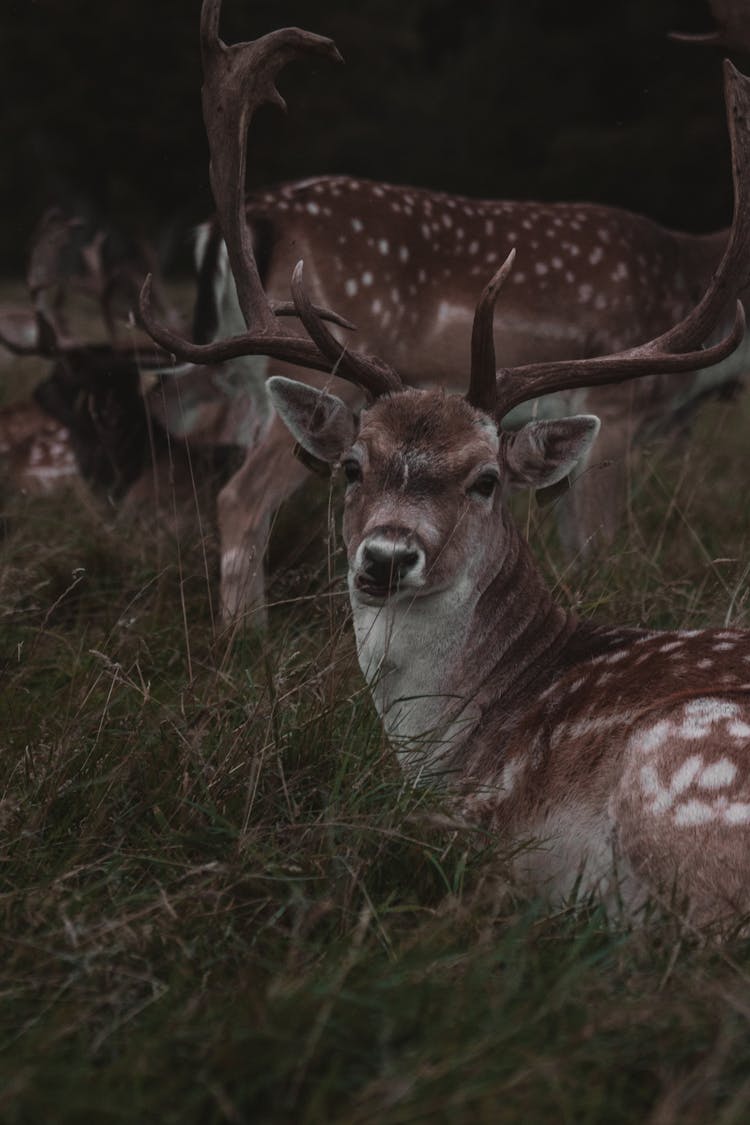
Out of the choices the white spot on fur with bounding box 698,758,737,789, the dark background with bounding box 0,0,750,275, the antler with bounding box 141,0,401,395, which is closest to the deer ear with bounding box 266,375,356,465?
the antler with bounding box 141,0,401,395

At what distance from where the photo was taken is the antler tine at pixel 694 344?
359 centimetres

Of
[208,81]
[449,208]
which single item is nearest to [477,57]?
[449,208]

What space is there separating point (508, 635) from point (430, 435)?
0.51 meters

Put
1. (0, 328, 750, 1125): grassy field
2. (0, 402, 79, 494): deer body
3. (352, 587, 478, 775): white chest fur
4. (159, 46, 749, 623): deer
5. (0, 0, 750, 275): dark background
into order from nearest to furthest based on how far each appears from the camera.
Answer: (0, 328, 750, 1125): grassy field
(352, 587, 478, 775): white chest fur
(159, 46, 749, 623): deer
(0, 402, 79, 494): deer body
(0, 0, 750, 275): dark background

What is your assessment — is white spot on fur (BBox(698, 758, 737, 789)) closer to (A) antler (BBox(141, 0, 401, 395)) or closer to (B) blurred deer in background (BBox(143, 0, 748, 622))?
(A) antler (BBox(141, 0, 401, 395))

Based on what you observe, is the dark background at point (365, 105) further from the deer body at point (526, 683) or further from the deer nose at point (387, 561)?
the deer nose at point (387, 561)

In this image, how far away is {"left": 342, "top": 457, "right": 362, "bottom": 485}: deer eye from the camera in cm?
353

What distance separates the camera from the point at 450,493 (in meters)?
3.39

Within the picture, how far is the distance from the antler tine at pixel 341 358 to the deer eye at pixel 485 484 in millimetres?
340

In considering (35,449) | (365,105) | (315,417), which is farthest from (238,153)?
(365,105)

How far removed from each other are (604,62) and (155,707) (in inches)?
800

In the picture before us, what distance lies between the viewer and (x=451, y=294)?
5.46 metres

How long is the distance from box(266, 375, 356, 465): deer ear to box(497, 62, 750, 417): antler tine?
39cm

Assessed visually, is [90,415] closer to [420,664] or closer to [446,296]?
[446,296]
